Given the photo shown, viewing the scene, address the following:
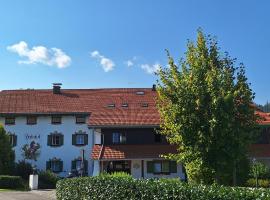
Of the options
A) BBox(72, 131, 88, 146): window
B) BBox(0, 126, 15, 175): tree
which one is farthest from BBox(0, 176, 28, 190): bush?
BBox(72, 131, 88, 146): window

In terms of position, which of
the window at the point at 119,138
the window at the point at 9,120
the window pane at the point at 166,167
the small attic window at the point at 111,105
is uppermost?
the small attic window at the point at 111,105

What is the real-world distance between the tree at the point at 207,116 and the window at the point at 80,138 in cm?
2996

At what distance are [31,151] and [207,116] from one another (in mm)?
33249

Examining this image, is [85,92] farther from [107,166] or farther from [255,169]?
[255,169]

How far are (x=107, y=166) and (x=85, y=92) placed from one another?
15816 mm

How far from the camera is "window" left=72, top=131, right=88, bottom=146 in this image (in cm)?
4976

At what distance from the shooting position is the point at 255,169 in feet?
114

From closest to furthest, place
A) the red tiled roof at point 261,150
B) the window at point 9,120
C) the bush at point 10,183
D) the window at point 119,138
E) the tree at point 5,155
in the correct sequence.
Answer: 1. the bush at point 10,183
2. the tree at point 5,155
3. the red tiled roof at point 261,150
4. the window at point 119,138
5. the window at point 9,120

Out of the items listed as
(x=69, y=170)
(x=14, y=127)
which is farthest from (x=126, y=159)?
(x=14, y=127)

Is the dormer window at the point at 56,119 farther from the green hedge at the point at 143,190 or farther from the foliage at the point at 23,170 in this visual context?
the green hedge at the point at 143,190

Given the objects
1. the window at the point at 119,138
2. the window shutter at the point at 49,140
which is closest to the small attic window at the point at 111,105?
the window shutter at the point at 49,140

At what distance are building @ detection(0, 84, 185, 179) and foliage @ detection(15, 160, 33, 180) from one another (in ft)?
13.8

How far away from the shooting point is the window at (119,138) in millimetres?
44344

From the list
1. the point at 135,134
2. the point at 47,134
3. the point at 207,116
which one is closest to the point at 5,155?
the point at 47,134
